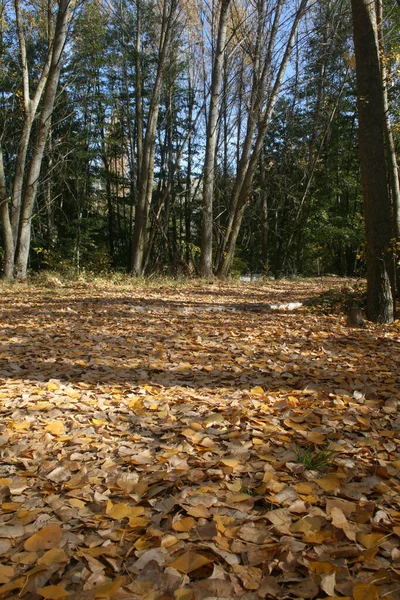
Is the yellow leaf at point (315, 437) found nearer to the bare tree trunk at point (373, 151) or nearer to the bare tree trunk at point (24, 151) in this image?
the bare tree trunk at point (373, 151)

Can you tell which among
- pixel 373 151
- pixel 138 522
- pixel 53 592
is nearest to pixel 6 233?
pixel 373 151

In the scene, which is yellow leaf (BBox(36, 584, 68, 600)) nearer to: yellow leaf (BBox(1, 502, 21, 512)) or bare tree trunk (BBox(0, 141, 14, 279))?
yellow leaf (BBox(1, 502, 21, 512))

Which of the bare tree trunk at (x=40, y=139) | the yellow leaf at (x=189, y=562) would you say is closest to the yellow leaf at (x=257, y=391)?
the yellow leaf at (x=189, y=562)

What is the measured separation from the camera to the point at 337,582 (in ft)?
4.77

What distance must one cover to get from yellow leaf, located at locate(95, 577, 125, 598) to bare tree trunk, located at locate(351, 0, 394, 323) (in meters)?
5.79

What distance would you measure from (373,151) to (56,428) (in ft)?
18.6

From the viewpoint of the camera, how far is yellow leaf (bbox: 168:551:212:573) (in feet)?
4.94

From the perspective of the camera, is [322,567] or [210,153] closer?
[322,567]

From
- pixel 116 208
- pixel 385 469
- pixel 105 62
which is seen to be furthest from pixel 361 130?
pixel 116 208

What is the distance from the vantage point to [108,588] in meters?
1.42

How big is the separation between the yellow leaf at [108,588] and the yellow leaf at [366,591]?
0.80 meters

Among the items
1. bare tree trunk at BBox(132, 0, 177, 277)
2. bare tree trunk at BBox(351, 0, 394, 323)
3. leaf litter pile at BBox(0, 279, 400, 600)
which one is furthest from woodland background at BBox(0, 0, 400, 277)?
leaf litter pile at BBox(0, 279, 400, 600)

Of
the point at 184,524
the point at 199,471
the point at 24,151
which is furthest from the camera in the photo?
the point at 24,151

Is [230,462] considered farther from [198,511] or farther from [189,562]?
[189,562]
